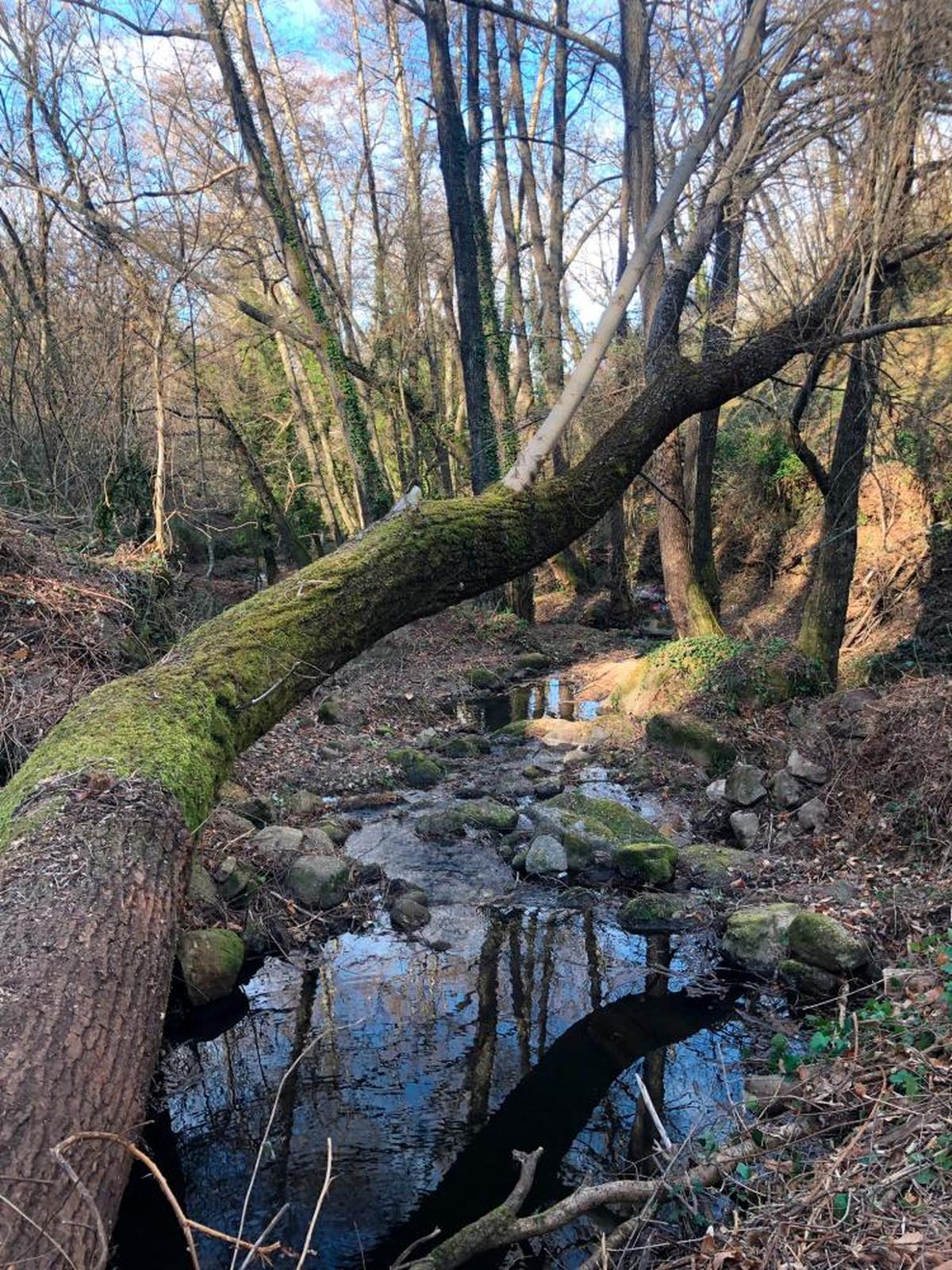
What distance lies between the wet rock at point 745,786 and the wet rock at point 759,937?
66.0 inches

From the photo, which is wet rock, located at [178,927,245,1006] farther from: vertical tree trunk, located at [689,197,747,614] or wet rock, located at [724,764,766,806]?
vertical tree trunk, located at [689,197,747,614]

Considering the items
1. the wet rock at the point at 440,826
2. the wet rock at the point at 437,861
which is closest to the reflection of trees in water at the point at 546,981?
the wet rock at the point at 437,861

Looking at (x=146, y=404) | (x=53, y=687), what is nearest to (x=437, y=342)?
(x=146, y=404)

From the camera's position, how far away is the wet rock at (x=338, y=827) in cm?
653

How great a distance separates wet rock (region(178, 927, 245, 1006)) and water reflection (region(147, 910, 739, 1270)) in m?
0.18

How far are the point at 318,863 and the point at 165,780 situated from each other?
1.95 meters

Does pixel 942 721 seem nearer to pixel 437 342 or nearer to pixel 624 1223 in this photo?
pixel 624 1223

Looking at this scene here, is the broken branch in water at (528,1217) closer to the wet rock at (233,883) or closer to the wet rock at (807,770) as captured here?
the wet rock at (233,883)

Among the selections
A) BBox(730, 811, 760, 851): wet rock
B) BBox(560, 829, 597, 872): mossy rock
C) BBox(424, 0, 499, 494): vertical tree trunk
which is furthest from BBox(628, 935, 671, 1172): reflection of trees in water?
BBox(424, 0, 499, 494): vertical tree trunk

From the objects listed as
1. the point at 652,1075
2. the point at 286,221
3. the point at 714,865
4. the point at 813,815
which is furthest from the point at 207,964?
the point at 286,221

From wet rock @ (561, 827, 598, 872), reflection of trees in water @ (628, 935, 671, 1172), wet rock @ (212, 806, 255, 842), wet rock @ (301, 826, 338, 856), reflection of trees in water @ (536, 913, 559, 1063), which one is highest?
wet rock @ (212, 806, 255, 842)

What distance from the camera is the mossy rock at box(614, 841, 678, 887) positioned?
18.8 ft

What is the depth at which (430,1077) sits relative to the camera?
153 inches

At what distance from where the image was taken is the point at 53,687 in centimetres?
566
